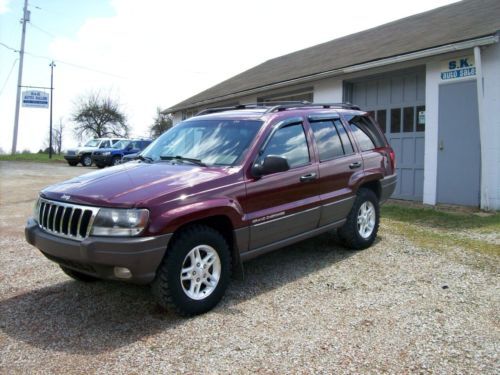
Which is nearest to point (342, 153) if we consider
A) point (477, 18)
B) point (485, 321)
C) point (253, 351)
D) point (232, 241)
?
point (232, 241)

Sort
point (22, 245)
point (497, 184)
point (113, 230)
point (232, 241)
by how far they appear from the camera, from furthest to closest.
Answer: point (497, 184) → point (22, 245) → point (232, 241) → point (113, 230)

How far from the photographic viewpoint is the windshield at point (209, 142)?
451 centimetres

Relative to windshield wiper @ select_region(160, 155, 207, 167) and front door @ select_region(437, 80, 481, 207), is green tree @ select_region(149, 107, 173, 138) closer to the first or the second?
front door @ select_region(437, 80, 481, 207)

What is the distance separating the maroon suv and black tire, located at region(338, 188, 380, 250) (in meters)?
0.02

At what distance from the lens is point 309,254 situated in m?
5.84

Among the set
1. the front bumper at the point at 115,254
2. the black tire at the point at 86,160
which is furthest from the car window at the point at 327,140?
the black tire at the point at 86,160

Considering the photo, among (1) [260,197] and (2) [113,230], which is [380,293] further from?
(2) [113,230]

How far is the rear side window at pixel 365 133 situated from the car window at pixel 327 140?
49cm

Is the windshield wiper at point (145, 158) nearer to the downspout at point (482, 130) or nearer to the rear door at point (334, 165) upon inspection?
the rear door at point (334, 165)

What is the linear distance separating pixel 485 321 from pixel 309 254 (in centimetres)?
243

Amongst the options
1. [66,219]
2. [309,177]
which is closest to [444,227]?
[309,177]

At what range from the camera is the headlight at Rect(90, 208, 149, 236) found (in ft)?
11.5

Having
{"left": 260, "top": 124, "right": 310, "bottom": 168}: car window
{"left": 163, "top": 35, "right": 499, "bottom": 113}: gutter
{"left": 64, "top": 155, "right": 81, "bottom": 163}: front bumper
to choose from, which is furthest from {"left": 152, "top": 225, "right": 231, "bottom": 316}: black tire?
{"left": 64, "top": 155, "right": 81, "bottom": 163}: front bumper

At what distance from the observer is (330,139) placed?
5.52 meters
